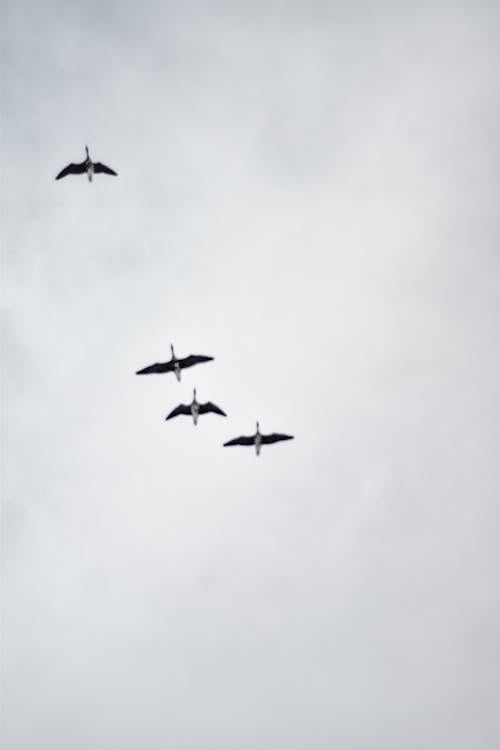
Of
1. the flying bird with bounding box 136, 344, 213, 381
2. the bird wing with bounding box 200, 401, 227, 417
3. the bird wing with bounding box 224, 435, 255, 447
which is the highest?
the flying bird with bounding box 136, 344, 213, 381

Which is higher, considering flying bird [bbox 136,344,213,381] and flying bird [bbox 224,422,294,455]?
flying bird [bbox 136,344,213,381]

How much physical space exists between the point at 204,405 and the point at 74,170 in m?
49.3

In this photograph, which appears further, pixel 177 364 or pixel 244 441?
pixel 244 441

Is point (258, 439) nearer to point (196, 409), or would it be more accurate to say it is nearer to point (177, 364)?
point (196, 409)

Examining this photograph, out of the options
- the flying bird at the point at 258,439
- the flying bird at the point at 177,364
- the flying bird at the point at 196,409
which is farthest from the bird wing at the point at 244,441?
the flying bird at the point at 177,364

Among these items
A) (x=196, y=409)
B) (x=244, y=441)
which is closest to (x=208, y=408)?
(x=196, y=409)

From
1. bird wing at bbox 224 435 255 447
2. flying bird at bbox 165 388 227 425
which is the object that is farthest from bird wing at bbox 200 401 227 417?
bird wing at bbox 224 435 255 447

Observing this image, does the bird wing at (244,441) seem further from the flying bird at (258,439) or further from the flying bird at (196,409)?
the flying bird at (196,409)

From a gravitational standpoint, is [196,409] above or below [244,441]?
above

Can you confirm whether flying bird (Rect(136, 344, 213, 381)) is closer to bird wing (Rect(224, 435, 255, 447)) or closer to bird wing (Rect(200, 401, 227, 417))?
bird wing (Rect(200, 401, 227, 417))

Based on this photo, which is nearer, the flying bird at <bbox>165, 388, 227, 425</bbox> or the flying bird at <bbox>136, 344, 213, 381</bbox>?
the flying bird at <bbox>136, 344, 213, 381</bbox>

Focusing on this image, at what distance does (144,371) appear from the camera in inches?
4978

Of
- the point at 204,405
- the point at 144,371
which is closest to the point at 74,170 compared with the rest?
the point at 144,371

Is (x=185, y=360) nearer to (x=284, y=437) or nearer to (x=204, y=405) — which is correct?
(x=204, y=405)
